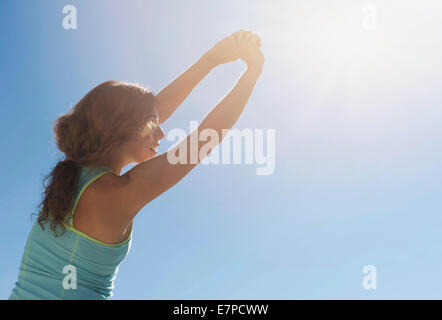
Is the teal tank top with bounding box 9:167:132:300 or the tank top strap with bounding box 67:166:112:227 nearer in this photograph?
the teal tank top with bounding box 9:167:132:300

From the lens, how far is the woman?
215 centimetres

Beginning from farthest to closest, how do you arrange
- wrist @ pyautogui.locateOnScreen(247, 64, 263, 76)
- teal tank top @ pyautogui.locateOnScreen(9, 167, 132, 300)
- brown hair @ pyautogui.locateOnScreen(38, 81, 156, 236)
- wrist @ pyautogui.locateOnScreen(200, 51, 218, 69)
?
wrist @ pyautogui.locateOnScreen(200, 51, 218, 69), wrist @ pyautogui.locateOnScreen(247, 64, 263, 76), brown hair @ pyautogui.locateOnScreen(38, 81, 156, 236), teal tank top @ pyautogui.locateOnScreen(9, 167, 132, 300)

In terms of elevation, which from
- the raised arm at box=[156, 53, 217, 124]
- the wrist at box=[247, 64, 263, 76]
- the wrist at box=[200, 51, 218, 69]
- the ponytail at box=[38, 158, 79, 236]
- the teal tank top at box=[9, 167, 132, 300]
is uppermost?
the wrist at box=[200, 51, 218, 69]

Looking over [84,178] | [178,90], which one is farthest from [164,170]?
[178,90]

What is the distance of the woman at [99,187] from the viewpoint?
2.15 metres

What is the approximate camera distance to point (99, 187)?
2.20 metres

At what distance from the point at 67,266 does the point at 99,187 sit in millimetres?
404

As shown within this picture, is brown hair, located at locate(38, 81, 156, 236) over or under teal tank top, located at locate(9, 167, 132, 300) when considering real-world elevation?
over

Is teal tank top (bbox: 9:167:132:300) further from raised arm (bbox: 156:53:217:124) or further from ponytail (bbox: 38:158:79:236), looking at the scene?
raised arm (bbox: 156:53:217:124)

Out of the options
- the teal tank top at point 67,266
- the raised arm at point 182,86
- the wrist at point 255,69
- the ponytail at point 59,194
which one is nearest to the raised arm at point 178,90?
the raised arm at point 182,86

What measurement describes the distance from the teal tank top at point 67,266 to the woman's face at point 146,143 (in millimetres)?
355

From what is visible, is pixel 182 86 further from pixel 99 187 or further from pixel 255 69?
pixel 99 187

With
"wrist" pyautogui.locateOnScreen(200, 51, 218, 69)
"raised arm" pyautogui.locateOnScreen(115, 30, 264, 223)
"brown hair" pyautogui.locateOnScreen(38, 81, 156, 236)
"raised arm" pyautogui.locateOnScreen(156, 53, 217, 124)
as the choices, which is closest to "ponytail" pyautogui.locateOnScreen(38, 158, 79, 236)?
"brown hair" pyautogui.locateOnScreen(38, 81, 156, 236)
